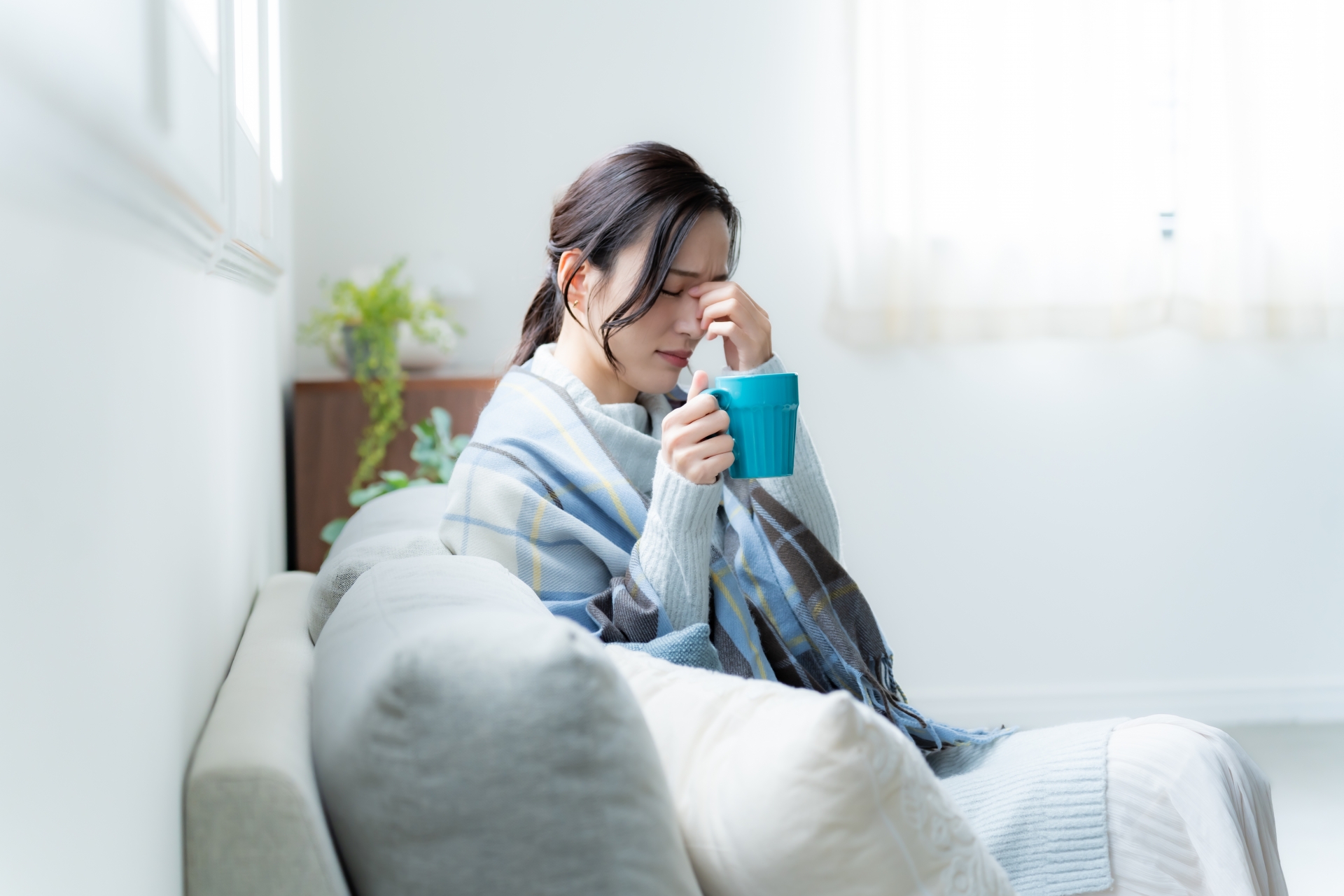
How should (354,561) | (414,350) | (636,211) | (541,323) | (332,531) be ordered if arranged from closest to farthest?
(354,561)
(636,211)
(541,323)
(332,531)
(414,350)

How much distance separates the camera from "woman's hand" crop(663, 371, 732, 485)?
1102 millimetres

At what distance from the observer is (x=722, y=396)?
112cm

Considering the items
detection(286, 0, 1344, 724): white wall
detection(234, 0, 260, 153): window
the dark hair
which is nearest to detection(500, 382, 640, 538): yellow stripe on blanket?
the dark hair

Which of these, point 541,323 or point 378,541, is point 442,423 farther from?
point 378,541

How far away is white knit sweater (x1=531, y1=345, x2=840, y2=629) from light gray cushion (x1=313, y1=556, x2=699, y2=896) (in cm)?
61

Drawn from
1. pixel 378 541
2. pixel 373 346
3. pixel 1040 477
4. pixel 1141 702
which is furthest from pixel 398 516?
pixel 1141 702

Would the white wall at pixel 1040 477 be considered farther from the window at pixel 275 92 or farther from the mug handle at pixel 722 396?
the mug handle at pixel 722 396

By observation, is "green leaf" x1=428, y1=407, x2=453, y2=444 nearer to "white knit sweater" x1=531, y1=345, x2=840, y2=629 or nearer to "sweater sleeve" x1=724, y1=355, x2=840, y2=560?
"white knit sweater" x1=531, y1=345, x2=840, y2=629

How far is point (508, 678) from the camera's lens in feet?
1.65

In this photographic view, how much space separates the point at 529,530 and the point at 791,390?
0.36 m

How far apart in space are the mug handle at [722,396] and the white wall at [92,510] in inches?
20.8

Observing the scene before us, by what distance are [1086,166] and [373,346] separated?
1.96 m

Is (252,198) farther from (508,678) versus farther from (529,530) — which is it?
(508,678)

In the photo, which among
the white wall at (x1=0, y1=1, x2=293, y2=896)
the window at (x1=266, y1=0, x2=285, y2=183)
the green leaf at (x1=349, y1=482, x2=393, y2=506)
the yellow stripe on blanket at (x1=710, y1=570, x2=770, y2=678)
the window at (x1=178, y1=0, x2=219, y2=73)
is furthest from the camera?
the green leaf at (x1=349, y1=482, x2=393, y2=506)
